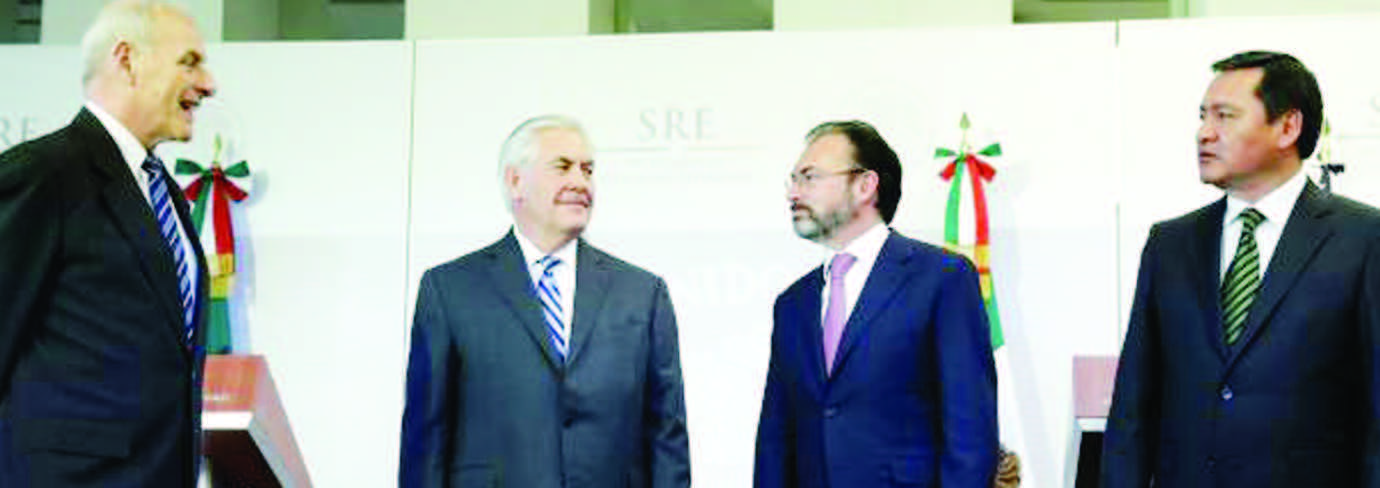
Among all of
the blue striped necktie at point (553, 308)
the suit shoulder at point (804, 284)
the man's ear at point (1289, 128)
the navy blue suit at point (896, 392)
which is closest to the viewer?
the man's ear at point (1289, 128)

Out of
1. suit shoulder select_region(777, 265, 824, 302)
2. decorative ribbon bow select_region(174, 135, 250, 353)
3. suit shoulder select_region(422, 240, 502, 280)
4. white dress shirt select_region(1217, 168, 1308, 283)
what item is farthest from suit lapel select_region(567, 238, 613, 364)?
decorative ribbon bow select_region(174, 135, 250, 353)

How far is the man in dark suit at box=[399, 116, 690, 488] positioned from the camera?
440 cm

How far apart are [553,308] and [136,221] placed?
3.91 feet

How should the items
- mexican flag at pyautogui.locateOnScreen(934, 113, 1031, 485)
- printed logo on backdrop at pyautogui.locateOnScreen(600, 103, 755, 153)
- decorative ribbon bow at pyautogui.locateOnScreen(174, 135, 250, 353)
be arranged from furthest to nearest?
decorative ribbon bow at pyautogui.locateOnScreen(174, 135, 250, 353)
printed logo on backdrop at pyautogui.locateOnScreen(600, 103, 755, 153)
mexican flag at pyautogui.locateOnScreen(934, 113, 1031, 485)

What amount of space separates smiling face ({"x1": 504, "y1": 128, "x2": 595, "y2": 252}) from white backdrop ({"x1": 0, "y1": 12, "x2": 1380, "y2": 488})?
2.14 meters

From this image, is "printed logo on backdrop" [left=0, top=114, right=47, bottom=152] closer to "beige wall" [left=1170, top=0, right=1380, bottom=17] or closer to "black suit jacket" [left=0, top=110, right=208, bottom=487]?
"black suit jacket" [left=0, top=110, right=208, bottom=487]

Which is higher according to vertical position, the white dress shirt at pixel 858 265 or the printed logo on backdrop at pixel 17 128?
the printed logo on backdrop at pixel 17 128

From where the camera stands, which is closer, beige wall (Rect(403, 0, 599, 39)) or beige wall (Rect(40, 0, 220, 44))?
beige wall (Rect(403, 0, 599, 39))

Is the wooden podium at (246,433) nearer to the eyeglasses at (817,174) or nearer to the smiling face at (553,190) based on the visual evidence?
the smiling face at (553,190)

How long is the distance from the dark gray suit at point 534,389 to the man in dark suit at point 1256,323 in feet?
3.29

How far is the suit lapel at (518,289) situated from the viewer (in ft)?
14.7

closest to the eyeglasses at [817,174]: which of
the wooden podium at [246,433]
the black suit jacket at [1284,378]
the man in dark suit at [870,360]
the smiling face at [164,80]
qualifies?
the man in dark suit at [870,360]

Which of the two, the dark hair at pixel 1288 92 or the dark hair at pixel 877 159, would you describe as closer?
the dark hair at pixel 1288 92

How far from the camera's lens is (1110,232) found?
6.59 m
